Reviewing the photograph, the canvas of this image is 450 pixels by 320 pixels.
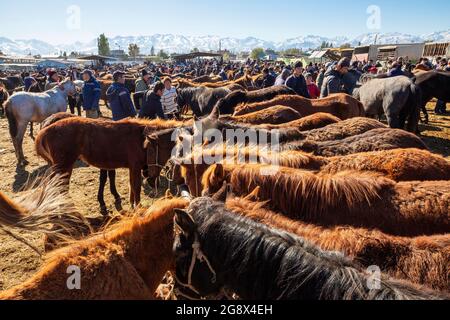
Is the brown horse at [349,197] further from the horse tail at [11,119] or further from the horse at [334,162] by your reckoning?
the horse tail at [11,119]

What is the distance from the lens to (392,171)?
3.48 meters

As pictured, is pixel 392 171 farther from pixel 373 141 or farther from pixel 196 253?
pixel 196 253

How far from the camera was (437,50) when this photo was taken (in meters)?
30.7

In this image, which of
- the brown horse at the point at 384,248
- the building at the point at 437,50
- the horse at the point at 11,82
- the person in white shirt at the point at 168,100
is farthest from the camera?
the building at the point at 437,50

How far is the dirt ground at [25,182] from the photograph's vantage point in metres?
4.56

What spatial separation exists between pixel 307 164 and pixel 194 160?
130 centimetres

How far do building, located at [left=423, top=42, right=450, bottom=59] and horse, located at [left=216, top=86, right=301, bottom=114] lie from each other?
2514cm

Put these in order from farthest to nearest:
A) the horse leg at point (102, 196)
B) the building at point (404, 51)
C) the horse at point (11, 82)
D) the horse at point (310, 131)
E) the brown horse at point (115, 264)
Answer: the building at point (404, 51), the horse at point (11, 82), the horse leg at point (102, 196), the horse at point (310, 131), the brown horse at point (115, 264)

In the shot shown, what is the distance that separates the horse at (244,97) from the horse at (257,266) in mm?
7644

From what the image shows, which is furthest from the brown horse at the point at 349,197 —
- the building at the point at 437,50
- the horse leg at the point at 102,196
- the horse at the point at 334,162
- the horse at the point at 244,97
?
the building at the point at 437,50

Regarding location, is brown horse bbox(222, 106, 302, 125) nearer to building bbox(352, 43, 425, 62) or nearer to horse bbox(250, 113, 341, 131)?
horse bbox(250, 113, 341, 131)

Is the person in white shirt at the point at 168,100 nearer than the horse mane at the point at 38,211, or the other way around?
the horse mane at the point at 38,211

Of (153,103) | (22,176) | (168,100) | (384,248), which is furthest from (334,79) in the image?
(384,248)
